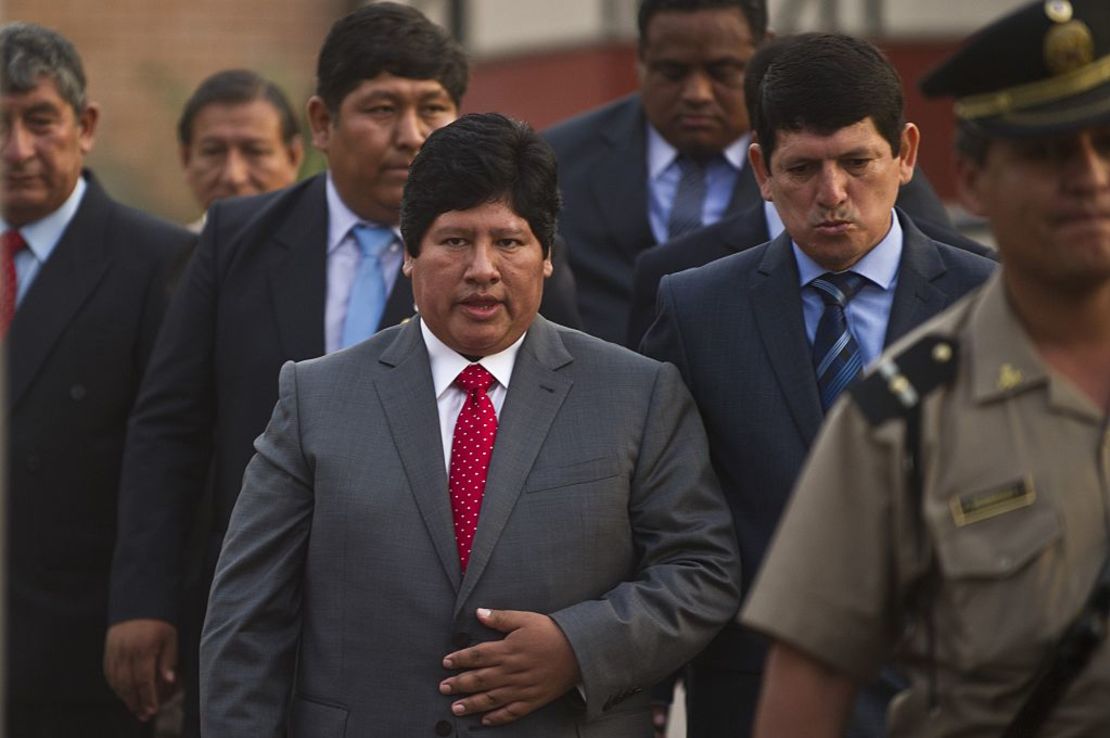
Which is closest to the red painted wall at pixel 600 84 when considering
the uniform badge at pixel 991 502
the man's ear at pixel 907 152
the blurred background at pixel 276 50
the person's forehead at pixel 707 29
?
the blurred background at pixel 276 50

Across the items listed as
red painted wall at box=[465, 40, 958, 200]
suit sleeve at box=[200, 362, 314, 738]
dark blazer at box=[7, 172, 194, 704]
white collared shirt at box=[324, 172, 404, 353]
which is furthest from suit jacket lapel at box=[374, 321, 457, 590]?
red painted wall at box=[465, 40, 958, 200]

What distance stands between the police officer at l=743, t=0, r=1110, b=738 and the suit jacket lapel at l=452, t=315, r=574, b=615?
1058mm

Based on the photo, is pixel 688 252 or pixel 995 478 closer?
pixel 995 478

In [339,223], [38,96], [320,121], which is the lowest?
[339,223]

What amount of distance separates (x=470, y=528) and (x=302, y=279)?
4.32ft

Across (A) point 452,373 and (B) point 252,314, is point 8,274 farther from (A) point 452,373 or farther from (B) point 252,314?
(A) point 452,373

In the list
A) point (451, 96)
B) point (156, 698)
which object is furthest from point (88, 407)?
point (451, 96)

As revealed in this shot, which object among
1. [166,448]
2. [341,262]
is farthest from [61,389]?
[341,262]

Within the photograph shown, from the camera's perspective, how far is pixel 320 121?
5.78 m

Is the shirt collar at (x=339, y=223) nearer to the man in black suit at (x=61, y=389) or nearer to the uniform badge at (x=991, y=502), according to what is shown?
the man in black suit at (x=61, y=389)

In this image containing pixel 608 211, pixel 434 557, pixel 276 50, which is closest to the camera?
pixel 434 557

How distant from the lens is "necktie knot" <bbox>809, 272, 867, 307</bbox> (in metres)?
4.55

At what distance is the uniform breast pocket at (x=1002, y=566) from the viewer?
310cm

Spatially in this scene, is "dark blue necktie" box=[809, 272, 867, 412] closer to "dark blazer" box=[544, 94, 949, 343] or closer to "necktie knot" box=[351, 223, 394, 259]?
"necktie knot" box=[351, 223, 394, 259]
